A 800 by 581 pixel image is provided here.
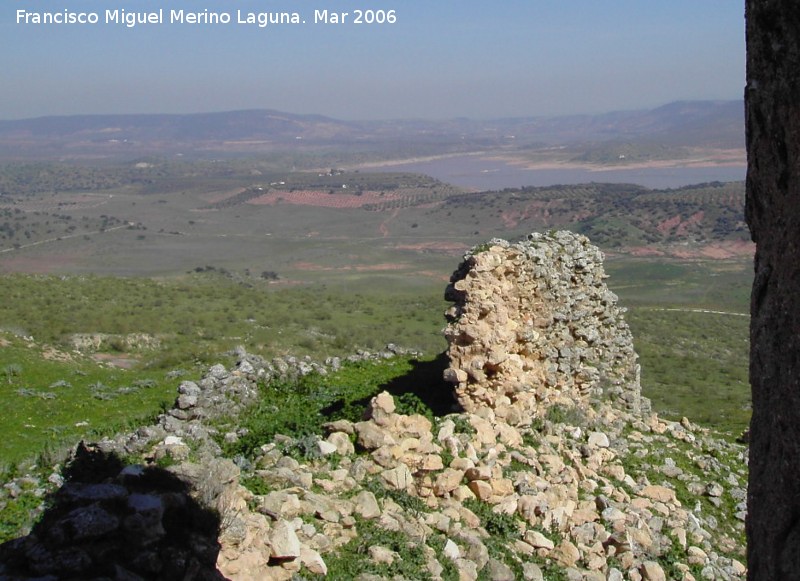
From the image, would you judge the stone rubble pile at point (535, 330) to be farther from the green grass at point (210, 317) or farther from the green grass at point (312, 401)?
the green grass at point (210, 317)

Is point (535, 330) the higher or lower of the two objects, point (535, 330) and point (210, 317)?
the higher

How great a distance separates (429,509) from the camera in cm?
866

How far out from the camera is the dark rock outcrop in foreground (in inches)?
163

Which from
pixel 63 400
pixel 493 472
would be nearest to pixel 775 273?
pixel 493 472

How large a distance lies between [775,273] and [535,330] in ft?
28.3

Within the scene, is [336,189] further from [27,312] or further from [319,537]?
[319,537]

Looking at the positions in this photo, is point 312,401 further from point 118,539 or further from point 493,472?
point 118,539

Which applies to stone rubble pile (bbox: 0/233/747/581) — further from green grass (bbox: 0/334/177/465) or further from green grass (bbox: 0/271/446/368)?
green grass (bbox: 0/271/446/368)

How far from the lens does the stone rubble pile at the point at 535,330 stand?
11562 mm

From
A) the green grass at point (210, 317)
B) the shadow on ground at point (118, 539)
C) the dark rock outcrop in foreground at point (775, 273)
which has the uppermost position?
the dark rock outcrop in foreground at point (775, 273)

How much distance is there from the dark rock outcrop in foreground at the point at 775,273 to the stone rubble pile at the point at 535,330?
668 centimetres

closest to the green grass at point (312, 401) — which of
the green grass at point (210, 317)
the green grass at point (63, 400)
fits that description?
Result: the green grass at point (63, 400)

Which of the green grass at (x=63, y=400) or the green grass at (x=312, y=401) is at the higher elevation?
the green grass at (x=312, y=401)

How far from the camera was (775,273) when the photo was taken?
4.43 m
